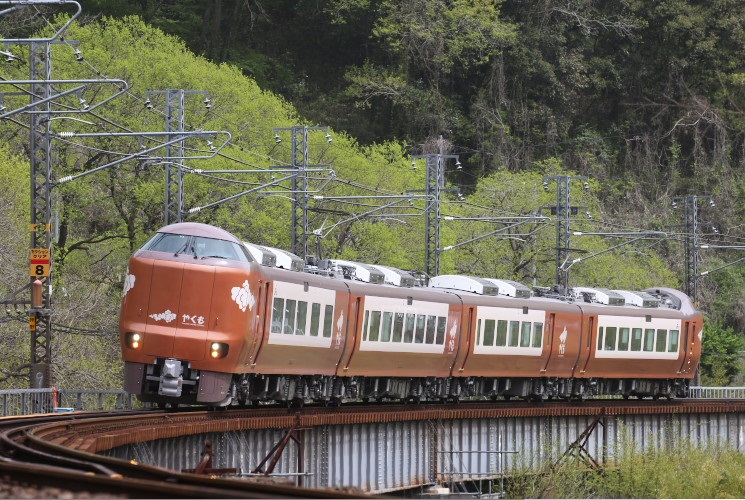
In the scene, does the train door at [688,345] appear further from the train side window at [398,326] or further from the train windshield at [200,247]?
the train windshield at [200,247]

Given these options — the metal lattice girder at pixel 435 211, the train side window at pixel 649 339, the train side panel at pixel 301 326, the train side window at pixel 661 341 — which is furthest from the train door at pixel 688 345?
the train side panel at pixel 301 326

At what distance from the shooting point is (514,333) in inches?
1540

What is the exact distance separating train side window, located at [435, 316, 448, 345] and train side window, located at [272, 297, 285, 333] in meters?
8.29

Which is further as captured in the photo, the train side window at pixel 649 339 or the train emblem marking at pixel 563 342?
the train side window at pixel 649 339

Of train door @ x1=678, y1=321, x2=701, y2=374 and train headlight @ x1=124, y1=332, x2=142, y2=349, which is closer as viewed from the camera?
train headlight @ x1=124, y1=332, x2=142, y2=349

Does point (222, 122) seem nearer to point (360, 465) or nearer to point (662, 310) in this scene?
point (662, 310)

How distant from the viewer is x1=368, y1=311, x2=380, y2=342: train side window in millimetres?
33000

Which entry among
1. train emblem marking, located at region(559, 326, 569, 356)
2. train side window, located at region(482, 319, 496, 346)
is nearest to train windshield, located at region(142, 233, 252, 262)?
train side window, located at region(482, 319, 496, 346)

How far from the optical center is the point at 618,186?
3511 inches

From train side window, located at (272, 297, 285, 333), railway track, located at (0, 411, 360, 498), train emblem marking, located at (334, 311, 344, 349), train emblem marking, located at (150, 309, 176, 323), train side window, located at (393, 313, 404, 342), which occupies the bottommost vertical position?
train side window, located at (393, 313, 404, 342)

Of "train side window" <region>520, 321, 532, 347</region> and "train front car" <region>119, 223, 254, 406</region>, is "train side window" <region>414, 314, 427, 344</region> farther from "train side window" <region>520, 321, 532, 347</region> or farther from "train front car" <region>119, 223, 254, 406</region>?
"train front car" <region>119, 223, 254, 406</region>

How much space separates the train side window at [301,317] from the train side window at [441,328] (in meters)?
7.09

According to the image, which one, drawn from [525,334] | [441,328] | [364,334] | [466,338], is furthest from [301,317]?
[525,334]

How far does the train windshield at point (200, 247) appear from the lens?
2655 cm
